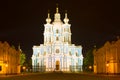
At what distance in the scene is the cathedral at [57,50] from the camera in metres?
131

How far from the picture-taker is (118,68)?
57.3 metres

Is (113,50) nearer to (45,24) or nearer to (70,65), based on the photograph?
(70,65)

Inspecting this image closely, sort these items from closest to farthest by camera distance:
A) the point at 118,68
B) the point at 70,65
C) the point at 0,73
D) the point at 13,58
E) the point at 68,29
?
the point at 118,68 → the point at 0,73 → the point at 13,58 → the point at 70,65 → the point at 68,29

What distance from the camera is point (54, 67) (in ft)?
429

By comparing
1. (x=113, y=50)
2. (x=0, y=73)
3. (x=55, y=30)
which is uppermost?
(x=55, y=30)

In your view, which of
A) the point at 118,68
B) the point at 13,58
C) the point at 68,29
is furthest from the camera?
the point at 68,29

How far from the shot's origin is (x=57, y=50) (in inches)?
5202

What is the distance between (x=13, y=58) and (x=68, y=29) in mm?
63398

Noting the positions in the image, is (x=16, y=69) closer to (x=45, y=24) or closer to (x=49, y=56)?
(x=49, y=56)

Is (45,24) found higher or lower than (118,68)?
higher

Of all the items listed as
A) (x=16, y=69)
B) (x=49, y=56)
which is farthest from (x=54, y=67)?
(x=16, y=69)

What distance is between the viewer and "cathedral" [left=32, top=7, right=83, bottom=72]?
131m

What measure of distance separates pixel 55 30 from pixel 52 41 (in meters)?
6.22

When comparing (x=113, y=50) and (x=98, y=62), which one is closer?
(x=113, y=50)
